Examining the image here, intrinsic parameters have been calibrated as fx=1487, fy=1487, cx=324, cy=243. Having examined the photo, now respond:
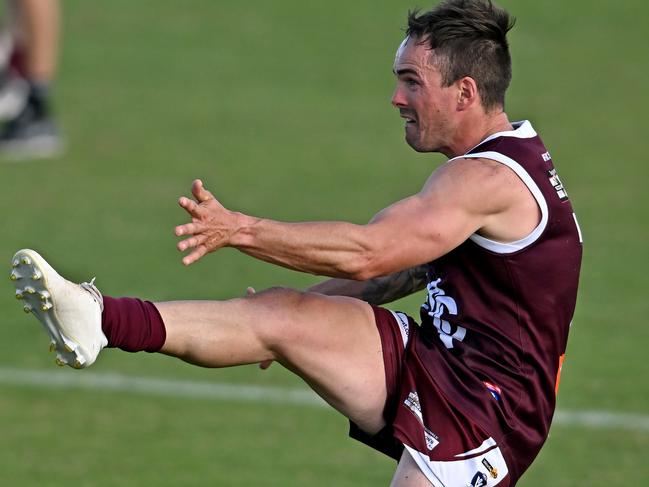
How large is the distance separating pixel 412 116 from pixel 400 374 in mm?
971

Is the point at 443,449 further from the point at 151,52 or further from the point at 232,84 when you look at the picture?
the point at 151,52

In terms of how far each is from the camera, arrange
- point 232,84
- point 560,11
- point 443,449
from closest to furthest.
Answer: point 443,449
point 232,84
point 560,11

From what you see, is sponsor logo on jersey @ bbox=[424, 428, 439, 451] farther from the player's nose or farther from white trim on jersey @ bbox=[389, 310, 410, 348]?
the player's nose

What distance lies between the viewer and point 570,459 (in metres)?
7.53

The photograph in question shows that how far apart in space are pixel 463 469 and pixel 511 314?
60 centimetres

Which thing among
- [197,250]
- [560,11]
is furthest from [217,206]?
[560,11]

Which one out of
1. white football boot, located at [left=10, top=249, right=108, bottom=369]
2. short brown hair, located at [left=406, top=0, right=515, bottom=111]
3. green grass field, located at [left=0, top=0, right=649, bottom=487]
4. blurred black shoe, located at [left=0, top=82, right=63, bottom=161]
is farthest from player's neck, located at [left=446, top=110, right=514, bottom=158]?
blurred black shoe, located at [left=0, top=82, right=63, bottom=161]

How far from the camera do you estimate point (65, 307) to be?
16.6 ft

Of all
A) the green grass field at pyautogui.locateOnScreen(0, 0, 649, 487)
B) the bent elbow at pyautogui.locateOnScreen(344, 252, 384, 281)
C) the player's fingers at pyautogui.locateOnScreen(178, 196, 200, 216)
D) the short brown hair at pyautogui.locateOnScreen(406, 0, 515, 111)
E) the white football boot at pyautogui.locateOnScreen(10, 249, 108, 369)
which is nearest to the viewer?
the player's fingers at pyautogui.locateOnScreen(178, 196, 200, 216)

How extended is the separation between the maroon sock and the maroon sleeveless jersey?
40.1 inches

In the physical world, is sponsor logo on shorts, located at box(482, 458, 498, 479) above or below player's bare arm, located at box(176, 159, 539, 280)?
below

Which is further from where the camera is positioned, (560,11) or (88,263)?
(560,11)

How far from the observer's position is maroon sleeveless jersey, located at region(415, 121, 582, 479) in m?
5.43

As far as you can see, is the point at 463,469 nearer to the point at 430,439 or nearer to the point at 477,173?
the point at 430,439
